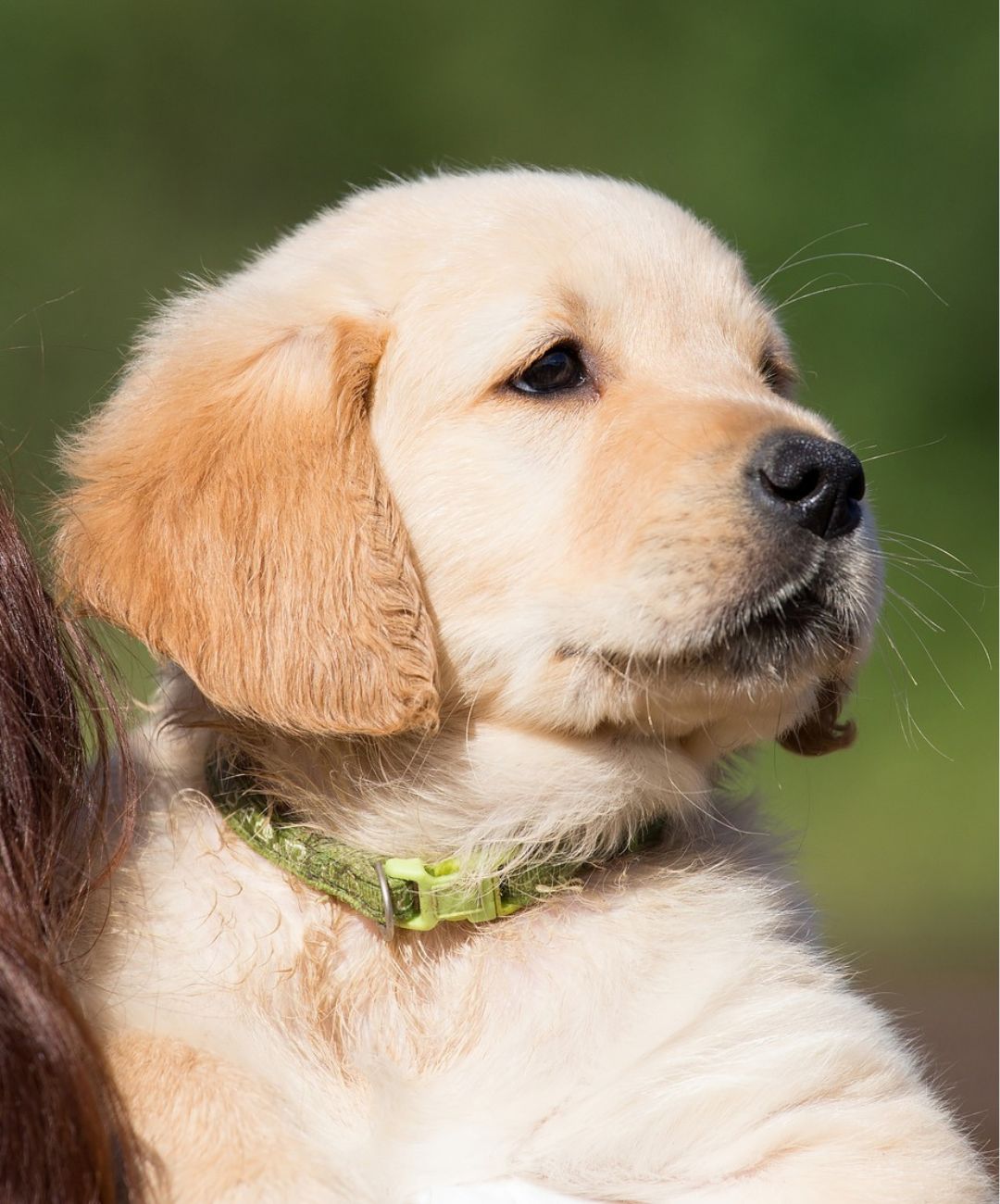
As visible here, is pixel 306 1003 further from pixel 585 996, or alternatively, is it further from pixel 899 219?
pixel 899 219

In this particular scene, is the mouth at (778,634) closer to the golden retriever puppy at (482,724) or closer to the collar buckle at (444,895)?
the golden retriever puppy at (482,724)

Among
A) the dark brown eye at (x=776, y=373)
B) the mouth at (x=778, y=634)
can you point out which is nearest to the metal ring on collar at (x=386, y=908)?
the mouth at (x=778, y=634)

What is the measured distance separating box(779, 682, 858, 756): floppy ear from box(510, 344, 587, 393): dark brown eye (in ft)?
2.61

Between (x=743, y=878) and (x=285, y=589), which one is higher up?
(x=285, y=589)

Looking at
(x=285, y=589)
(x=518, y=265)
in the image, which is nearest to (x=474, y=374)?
(x=518, y=265)

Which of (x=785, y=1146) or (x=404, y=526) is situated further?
(x=404, y=526)

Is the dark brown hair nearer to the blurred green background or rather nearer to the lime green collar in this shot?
the lime green collar

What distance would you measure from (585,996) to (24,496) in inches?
49.8

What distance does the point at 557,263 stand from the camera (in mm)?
2510

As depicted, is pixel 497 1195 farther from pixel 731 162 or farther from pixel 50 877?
pixel 731 162

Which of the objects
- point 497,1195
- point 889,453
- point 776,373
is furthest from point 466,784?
point 889,453

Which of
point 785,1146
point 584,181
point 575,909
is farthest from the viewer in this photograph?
point 584,181

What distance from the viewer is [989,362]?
949 centimetres

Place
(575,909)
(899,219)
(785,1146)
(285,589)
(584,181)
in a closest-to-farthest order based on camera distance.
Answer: (785,1146)
(285,589)
(575,909)
(584,181)
(899,219)
